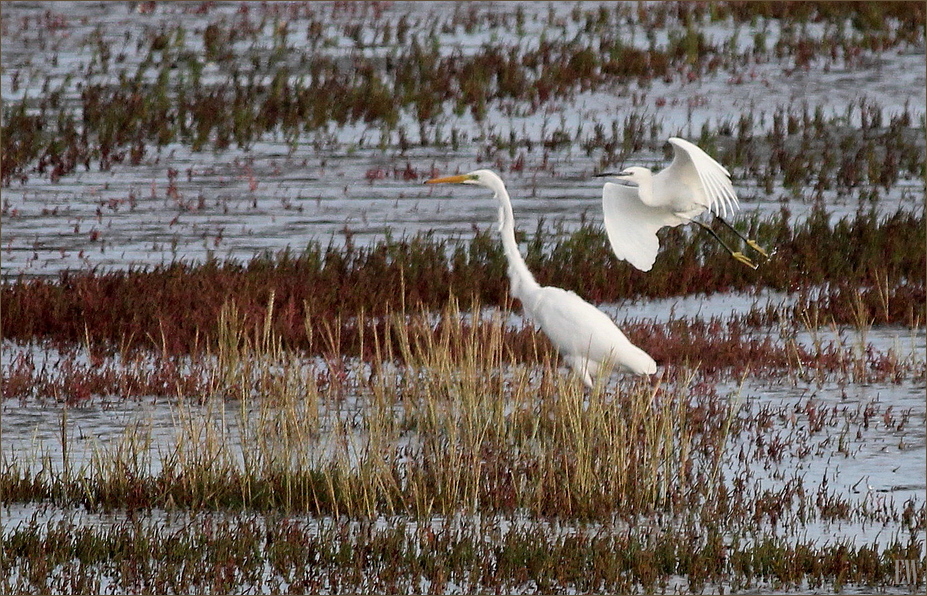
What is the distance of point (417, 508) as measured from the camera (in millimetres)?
6582

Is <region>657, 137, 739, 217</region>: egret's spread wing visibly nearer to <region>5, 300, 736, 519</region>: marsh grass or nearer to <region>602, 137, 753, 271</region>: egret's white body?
<region>602, 137, 753, 271</region>: egret's white body

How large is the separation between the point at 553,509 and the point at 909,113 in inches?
Answer: 576

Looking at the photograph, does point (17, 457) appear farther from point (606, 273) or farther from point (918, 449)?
point (606, 273)

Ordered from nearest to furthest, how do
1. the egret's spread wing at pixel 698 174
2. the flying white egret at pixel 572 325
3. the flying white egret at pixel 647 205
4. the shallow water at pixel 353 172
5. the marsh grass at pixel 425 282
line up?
the egret's spread wing at pixel 698 174, the flying white egret at pixel 572 325, the flying white egret at pixel 647 205, the marsh grass at pixel 425 282, the shallow water at pixel 353 172

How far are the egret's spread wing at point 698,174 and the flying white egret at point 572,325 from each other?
0.99 meters

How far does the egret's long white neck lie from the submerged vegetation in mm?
440

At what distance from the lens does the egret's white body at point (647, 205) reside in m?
9.06

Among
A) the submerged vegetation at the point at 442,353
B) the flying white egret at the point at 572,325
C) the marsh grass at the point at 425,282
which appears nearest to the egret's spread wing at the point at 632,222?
the flying white egret at the point at 572,325

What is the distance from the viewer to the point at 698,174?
845cm

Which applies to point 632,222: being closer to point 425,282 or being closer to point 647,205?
point 647,205

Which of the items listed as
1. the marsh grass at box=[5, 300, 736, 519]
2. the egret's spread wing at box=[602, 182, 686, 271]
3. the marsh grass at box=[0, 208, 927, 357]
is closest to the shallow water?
the marsh grass at box=[0, 208, 927, 357]

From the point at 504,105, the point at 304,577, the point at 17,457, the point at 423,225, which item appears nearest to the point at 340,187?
the point at 423,225

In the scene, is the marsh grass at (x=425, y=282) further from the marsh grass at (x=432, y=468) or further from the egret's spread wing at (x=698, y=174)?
the marsh grass at (x=432, y=468)

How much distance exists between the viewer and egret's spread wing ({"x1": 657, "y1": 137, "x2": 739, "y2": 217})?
315 inches
